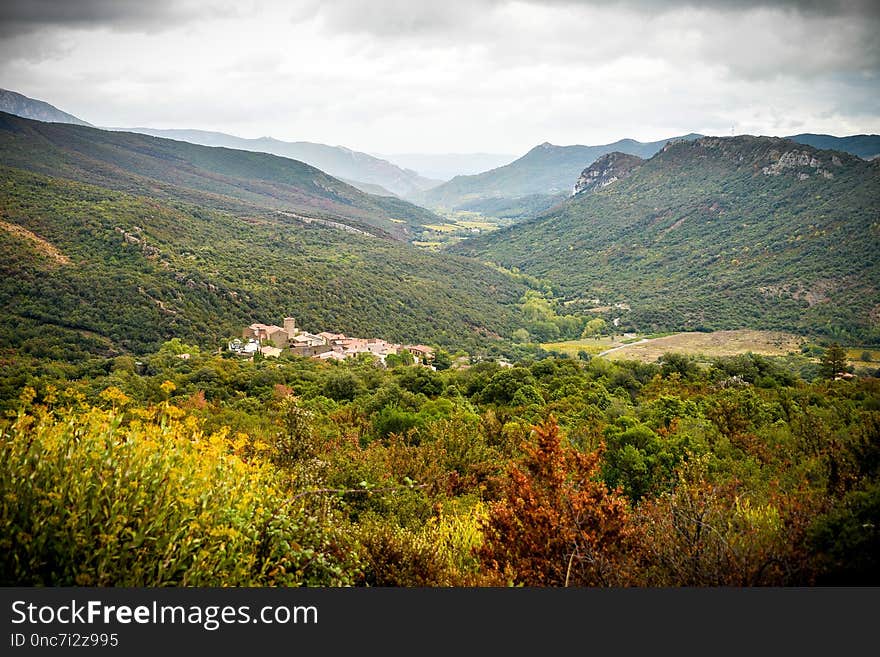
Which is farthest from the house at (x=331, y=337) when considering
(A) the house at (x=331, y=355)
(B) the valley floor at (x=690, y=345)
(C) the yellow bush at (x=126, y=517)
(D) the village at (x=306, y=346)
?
(C) the yellow bush at (x=126, y=517)

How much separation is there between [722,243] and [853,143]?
77.9 metres

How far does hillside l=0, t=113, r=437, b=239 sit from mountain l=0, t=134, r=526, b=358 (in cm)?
85

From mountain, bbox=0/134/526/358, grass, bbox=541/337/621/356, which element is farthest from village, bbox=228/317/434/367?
grass, bbox=541/337/621/356

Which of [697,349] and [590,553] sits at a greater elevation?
[590,553]

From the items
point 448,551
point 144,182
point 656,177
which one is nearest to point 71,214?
point 144,182

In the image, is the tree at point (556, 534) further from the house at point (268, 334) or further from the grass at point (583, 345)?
the grass at point (583, 345)

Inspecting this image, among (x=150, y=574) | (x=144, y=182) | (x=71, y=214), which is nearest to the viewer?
(x=150, y=574)

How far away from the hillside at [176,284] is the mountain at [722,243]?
929 inches

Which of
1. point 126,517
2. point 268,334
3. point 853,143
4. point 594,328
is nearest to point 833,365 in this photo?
point 126,517

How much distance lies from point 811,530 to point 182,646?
412 centimetres

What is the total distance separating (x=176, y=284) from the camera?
46.3m

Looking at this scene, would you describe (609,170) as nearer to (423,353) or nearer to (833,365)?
(423,353)

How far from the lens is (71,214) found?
51.4 m

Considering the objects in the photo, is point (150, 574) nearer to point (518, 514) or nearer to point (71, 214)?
point (518, 514)
